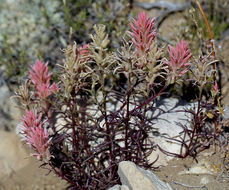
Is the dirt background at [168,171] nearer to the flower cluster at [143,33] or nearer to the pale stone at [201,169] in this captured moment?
the pale stone at [201,169]

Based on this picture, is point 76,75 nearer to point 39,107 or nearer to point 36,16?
point 39,107

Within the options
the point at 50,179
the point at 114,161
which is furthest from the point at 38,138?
the point at 50,179

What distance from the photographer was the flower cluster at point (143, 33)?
8.67ft

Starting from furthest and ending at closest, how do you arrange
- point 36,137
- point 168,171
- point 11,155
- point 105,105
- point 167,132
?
point 11,155 → point 167,132 → point 168,171 → point 105,105 → point 36,137

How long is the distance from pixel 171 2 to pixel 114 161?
3.40m

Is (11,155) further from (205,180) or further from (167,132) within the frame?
(205,180)

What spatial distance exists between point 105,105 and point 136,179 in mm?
720

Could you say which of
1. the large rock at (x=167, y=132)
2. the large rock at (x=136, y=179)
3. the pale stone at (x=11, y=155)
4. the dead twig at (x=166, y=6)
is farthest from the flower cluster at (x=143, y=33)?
the dead twig at (x=166, y=6)

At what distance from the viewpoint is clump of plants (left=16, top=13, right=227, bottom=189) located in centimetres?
264

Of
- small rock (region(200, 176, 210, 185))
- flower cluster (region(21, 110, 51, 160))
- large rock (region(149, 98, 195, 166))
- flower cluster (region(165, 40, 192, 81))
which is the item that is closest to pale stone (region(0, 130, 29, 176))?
flower cluster (region(21, 110, 51, 160))

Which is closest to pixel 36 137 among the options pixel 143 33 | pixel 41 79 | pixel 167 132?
pixel 41 79

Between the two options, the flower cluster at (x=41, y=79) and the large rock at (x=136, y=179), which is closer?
the large rock at (x=136, y=179)

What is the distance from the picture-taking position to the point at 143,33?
271 centimetres

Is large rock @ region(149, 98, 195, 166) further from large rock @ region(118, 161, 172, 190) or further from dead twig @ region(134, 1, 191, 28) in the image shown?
dead twig @ region(134, 1, 191, 28)
